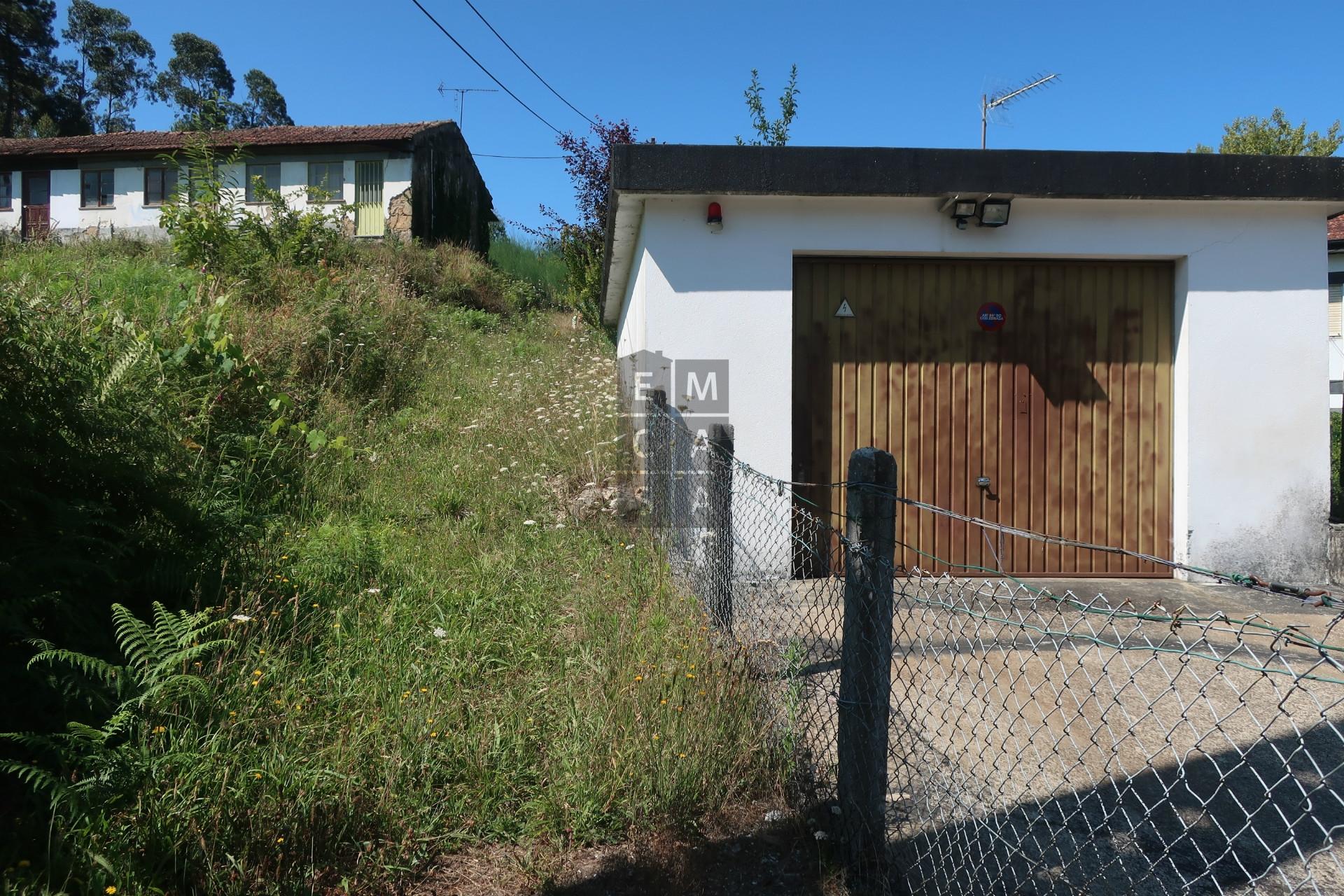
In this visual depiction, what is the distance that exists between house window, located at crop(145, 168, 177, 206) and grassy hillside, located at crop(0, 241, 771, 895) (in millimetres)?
19537

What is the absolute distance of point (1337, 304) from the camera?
1842 centimetres

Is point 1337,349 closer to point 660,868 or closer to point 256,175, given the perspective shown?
point 660,868

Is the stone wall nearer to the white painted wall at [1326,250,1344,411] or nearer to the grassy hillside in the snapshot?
the grassy hillside

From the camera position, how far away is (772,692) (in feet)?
10.7

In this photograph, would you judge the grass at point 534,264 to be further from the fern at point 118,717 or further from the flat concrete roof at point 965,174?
the fern at point 118,717

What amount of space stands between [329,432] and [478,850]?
5852 mm

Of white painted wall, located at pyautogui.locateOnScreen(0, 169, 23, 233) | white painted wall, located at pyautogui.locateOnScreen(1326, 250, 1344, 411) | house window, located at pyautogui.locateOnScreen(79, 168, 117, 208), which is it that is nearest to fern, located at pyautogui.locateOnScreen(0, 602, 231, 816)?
white painted wall, located at pyautogui.locateOnScreen(1326, 250, 1344, 411)

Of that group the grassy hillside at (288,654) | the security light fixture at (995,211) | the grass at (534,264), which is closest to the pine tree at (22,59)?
the grass at (534,264)

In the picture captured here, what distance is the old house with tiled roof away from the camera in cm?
2145

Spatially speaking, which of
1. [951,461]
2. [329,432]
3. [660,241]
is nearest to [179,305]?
[329,432]

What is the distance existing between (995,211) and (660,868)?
4955 millimetres

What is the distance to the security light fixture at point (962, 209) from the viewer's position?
5742 mm

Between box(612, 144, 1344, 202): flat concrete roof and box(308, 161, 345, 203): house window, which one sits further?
box(308, 161, 345, 203): house window

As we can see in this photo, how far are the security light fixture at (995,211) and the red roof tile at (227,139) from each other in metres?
18.6
